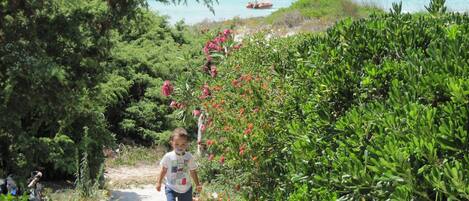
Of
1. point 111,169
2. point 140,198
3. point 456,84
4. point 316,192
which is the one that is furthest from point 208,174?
point 456,84

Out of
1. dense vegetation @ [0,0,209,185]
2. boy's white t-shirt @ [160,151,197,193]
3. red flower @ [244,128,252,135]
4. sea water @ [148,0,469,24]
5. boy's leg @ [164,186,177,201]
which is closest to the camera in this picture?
red flower @ [244,128,252,135]

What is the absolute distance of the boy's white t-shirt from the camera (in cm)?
589

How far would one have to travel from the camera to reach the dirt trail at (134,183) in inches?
362

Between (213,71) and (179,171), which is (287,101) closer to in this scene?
(179,171)

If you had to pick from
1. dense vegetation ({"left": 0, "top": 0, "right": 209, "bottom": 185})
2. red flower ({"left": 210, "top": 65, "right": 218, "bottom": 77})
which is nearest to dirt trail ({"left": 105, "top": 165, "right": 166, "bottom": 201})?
dense vegetation ({"left": 0, "top": 0, "right": 209, "bottom": 185})

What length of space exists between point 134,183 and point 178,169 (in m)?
4.55

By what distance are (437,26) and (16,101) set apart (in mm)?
5370

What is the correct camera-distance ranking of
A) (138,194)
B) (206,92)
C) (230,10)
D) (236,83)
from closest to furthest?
(236,83) → (206,92) → (138,194) → (230,10)

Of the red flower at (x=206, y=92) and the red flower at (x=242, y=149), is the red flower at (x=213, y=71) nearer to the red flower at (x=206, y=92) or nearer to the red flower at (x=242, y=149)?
the red flower at (x=206, y=92)

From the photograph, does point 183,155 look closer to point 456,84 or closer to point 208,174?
point 208,174

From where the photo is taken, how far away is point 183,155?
233 inches

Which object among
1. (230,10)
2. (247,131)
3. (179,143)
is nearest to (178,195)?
(179,143)

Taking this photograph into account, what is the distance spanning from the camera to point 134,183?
1029 centimetres

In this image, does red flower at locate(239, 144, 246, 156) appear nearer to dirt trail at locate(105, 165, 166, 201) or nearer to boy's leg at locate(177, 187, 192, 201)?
boy's leg at locate(177, 187, 192, 201)
